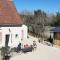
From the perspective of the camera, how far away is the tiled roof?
94.1 ft

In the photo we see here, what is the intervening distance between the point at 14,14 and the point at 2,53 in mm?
9323

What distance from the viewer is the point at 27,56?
24734 mm

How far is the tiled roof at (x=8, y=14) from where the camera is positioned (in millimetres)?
28689

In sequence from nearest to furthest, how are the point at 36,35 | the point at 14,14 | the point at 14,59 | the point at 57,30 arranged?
the point at 14,59
the point at 14,14
the point at 57,30
the point at 36,35

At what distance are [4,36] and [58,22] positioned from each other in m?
35.6

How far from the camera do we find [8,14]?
98.9 ft

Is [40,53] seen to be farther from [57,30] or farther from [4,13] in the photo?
[57,30]

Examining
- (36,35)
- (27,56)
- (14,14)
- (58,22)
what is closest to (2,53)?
(27,56)

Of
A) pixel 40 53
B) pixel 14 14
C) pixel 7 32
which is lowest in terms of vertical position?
pixel 40 53

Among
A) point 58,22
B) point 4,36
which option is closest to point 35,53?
point 4,36

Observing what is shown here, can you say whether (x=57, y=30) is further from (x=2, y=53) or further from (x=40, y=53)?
(x=2, y=53)

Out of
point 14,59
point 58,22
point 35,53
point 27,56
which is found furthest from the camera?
point 58,22

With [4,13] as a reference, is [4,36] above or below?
below

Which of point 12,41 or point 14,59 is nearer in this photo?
point 14,59
